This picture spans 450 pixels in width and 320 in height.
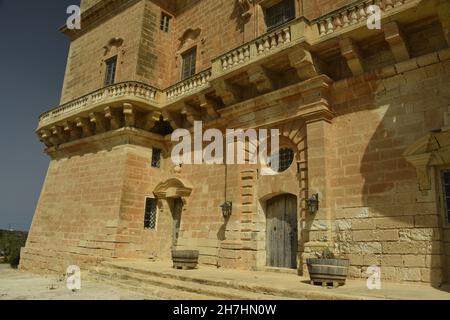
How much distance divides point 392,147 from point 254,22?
6745 millimetres

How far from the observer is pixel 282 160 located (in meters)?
11.1

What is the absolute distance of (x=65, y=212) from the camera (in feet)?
51.1

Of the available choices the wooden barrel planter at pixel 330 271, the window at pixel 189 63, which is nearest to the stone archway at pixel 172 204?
the window at pixel 189 63

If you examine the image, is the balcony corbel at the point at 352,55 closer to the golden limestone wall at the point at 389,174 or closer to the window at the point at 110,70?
the golden limestone wall at the point at 389,174

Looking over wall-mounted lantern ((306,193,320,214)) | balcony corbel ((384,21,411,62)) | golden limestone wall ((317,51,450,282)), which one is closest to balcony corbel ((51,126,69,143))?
wall-mounted lantern ((306,193,320,214))

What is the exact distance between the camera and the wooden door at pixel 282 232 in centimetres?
1039

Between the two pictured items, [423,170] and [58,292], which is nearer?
[423,170]

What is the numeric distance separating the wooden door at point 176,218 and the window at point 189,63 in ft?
17.0

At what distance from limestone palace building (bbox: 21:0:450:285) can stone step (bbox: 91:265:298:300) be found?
2397mm

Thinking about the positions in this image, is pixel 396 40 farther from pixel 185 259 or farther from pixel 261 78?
pixel 185 259

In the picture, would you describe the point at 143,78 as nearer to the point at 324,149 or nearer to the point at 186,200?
the point at 186,200

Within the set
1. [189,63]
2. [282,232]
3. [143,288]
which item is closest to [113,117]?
[189,63]

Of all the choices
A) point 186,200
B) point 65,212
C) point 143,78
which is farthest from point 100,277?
point 143,78

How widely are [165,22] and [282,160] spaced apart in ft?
30.9
